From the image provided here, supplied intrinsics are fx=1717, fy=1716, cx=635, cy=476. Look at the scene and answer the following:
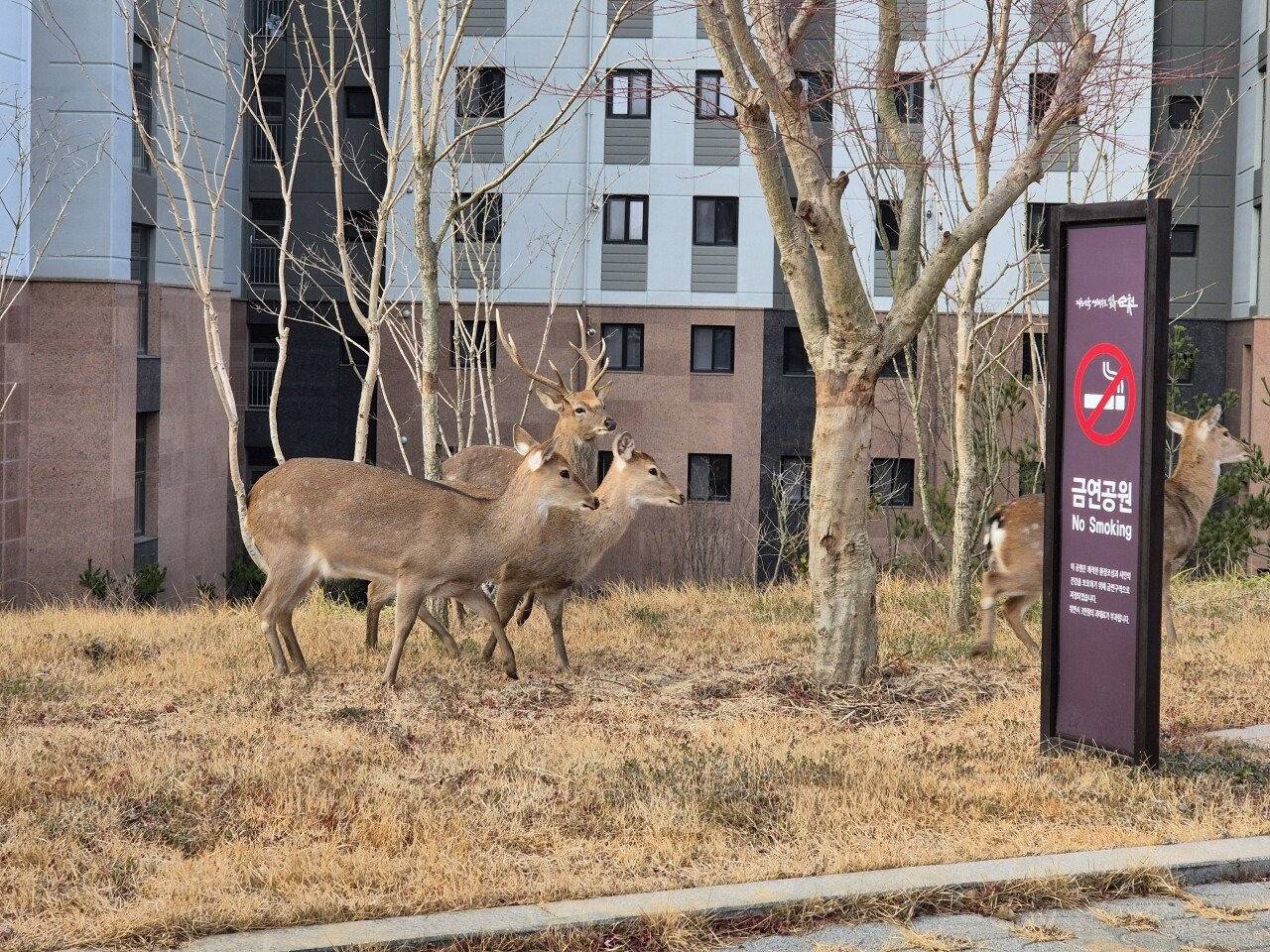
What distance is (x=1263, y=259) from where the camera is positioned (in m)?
33.5

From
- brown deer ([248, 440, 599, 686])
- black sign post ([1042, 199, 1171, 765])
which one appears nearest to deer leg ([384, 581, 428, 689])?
brown deer ([248, 440, 599, 686])

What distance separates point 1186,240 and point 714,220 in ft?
32.3

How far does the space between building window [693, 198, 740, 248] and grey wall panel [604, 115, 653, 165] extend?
1518 millimetres

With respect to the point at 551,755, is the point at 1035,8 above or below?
above

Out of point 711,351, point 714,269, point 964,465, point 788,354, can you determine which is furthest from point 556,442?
point 788,354

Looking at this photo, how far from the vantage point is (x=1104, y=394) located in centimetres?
844

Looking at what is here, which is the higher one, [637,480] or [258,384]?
[258,384]

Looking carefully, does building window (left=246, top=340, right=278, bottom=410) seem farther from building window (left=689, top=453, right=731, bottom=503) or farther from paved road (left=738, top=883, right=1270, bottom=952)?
paved road (left=738, top=883, right=1270, bottom=952)

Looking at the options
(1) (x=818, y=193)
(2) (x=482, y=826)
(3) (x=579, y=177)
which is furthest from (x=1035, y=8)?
(3) (x=579, y=177)

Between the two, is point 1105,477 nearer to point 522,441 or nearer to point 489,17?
point 522,441

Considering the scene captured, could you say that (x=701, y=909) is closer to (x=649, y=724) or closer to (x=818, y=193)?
(x=649, y=724)

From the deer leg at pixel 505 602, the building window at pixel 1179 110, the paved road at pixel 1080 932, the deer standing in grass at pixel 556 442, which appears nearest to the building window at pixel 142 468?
the deer standing in grass at pixel 556 442

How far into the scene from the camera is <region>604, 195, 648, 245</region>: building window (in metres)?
35.4

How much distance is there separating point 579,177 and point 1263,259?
13585 millimetres
